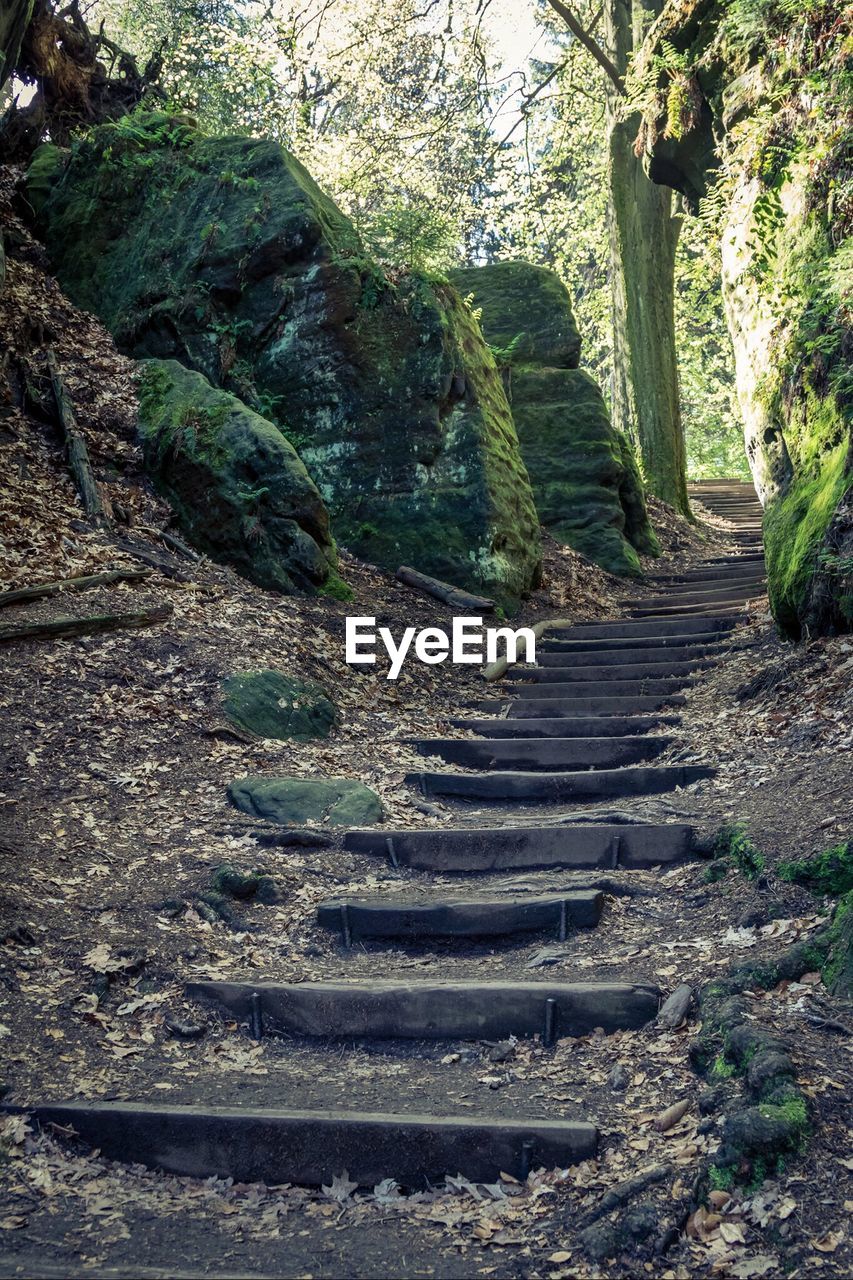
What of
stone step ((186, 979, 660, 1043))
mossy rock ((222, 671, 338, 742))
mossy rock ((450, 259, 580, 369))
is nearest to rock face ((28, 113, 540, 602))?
mossy rock ((222, 671, 338, 742))

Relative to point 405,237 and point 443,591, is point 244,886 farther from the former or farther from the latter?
point 405,237

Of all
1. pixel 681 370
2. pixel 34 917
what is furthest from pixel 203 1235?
pixel 681 370

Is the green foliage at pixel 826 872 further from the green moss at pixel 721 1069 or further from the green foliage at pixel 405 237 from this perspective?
the green foliage at pixel 405 237

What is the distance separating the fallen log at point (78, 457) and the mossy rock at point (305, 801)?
12.1ft

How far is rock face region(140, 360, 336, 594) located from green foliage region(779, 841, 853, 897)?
606 centimetres

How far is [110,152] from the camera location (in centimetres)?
1274

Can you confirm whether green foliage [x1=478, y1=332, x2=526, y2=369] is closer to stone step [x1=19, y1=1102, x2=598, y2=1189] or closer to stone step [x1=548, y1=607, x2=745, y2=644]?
stone step [x1=548, y1=607, x2=745, y2=644]

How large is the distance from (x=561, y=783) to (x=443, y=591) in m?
4.48

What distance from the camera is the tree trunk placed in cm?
1767

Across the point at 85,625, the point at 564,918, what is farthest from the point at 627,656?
the point at 564,918

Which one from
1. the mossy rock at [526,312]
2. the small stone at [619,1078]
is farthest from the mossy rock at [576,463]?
the small stone at [619,1078]

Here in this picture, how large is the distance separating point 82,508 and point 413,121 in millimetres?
12784

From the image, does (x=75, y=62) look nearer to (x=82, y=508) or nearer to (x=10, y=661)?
(x=82, y=508)

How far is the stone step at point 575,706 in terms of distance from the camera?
845cm
